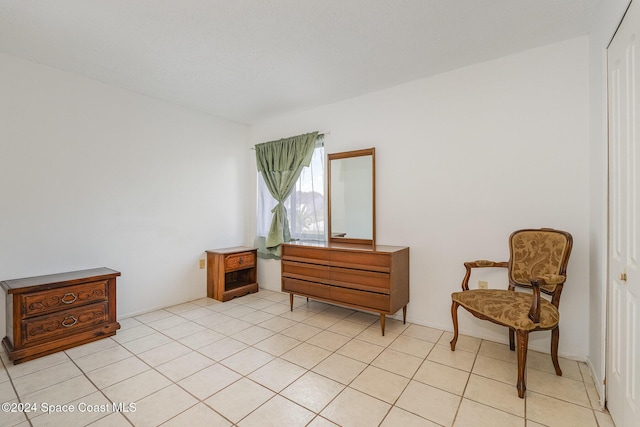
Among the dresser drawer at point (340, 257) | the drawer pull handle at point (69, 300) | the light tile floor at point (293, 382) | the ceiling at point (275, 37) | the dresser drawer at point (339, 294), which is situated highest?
the ceiling at point (275, 37)

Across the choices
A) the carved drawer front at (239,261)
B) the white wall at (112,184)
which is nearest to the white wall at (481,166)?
the carved drawer front at (239,261)

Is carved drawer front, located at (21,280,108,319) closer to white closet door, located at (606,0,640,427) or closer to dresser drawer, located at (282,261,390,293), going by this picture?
dresser drawer, located at (282,261,390,293)

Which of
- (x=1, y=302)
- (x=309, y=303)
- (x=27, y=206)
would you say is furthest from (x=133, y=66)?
(x=309, y=303)

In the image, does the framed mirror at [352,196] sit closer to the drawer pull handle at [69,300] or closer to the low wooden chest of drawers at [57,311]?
the low wooden chest of drawers at [57,311]

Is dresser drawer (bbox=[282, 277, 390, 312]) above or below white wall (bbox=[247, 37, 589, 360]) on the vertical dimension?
below

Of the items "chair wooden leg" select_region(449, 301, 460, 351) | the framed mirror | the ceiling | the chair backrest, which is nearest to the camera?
the ceiling

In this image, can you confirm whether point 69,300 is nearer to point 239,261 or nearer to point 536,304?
point 239,261

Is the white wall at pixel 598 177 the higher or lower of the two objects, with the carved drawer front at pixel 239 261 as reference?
higher

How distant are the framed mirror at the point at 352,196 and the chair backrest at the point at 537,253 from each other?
133 centimetres

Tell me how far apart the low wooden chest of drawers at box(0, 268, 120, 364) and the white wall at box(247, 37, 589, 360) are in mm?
2877

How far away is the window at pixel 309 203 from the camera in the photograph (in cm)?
375

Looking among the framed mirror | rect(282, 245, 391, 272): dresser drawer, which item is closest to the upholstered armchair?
rect(282, 245, 391, 272): dresser drawer

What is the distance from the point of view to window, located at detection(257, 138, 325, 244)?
12.3 ft

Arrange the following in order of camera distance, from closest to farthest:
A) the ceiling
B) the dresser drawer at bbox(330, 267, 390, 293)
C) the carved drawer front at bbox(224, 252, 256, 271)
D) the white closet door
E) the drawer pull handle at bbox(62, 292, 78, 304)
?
the white closet door
the ceiling
the drawer pull handle at bbox(62, 292, 78, 304)
the dresser drawer at bbox(330, 267, 390, 293)
the carved drawer front at bbox(224, 252, 256, 271)
